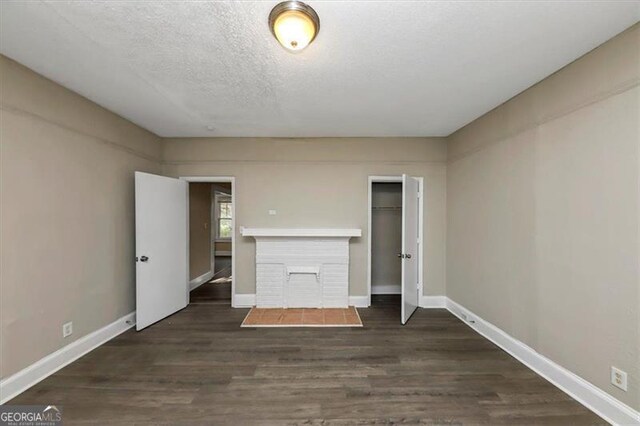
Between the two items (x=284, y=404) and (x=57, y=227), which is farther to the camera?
(x=57, y=227)

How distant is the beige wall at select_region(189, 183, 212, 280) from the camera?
16.6ft

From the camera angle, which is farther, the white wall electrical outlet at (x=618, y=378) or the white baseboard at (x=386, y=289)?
the white baseboard at (x=386, y=289)

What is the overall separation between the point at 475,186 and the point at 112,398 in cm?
421

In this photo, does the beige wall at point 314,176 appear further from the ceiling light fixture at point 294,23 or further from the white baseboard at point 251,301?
the ceiling light fixture at point 294,23

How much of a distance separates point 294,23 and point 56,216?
269cm

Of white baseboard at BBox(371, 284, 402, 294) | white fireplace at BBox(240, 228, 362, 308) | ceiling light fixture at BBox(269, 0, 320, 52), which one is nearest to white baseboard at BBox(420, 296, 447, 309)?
white baseboard at BBox(371, 284, 402, 294)

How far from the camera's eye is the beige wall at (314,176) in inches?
159

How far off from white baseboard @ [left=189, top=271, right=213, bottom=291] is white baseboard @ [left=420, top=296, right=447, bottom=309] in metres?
4.11

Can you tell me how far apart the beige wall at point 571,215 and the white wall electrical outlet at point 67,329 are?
14.4 feet

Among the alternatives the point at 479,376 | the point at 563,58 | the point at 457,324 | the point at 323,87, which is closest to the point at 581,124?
the point at 563,58

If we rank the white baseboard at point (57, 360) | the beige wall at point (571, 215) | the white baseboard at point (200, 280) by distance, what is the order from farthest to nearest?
the white baseboard at point (200, 280) → the white baseboard at point (57, 360) → the beige wall at point (571, 215)

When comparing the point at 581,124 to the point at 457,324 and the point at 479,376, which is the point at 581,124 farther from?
the point at 457,324

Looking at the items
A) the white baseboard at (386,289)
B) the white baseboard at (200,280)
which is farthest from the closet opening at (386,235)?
the white baseboard at (200,280)

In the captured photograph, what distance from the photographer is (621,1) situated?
4.72ft
